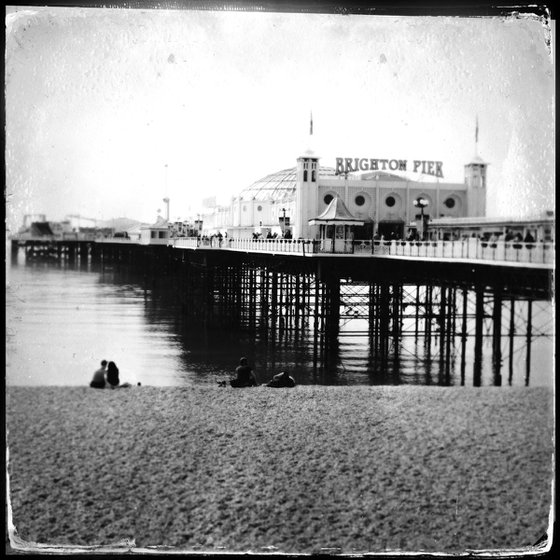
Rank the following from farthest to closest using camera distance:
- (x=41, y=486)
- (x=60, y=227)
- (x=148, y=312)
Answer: (x=148, y=312) < (x=60, y=227) < (x=41, y=486)

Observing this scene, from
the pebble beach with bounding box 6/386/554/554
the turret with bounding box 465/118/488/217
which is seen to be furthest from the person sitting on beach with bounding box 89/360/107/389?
the turret with bounding box 465/118/488/217

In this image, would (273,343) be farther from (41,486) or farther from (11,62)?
(11,62)

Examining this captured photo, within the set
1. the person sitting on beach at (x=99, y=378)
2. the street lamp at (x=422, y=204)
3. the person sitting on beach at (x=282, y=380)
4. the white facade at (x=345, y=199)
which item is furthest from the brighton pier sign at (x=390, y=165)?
the person sitting on beach at (x=99, y=378)

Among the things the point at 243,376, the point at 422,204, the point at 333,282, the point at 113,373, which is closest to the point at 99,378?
the point at 113,373

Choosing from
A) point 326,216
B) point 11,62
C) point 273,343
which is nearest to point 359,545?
point 273,343

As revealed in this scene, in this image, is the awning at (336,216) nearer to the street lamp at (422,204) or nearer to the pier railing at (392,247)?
the pier railing at (392,247)
